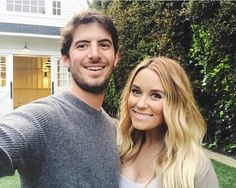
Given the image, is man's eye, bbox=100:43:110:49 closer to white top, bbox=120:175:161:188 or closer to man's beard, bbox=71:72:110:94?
man's beard, bbox=71:72:110:94

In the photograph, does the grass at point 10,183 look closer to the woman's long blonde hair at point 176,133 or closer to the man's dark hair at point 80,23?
the woman's long blonde hair at point 176,133

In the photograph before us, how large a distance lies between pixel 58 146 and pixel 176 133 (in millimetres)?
874

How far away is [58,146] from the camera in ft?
5.76

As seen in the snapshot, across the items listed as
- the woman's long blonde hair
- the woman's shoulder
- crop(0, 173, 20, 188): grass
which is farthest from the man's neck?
crop(0, 173, 20, 188): grass

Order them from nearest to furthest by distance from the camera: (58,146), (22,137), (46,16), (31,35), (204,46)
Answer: (22,137)
(58,146)
(204,46)
(31,35)
(46,16)

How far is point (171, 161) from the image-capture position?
2336 mm

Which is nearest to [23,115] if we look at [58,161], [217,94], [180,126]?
[58,161]

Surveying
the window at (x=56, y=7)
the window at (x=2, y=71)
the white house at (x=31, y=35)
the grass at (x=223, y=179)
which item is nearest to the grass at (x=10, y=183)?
the grass at (x=223, y=179)

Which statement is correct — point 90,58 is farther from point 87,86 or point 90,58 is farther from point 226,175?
point 226,175

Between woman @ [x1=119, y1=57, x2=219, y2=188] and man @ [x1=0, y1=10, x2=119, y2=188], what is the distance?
0.25m

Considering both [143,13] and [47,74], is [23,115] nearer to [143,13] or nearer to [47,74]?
[143,13]

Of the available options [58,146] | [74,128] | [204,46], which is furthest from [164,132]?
[204,46]

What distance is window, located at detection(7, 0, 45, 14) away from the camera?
623 inches

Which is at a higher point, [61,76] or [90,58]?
[90,58]
